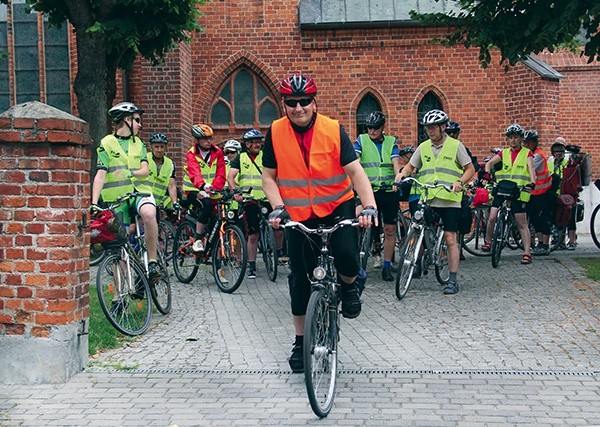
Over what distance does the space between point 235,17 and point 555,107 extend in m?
8.01

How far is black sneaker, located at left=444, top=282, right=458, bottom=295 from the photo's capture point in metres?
11.2

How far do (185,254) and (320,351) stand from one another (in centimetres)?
672

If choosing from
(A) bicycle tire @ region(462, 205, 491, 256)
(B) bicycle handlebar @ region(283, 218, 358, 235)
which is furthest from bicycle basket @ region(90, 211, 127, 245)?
(A) bicycle tire @ region(462, 205, 491, 256)

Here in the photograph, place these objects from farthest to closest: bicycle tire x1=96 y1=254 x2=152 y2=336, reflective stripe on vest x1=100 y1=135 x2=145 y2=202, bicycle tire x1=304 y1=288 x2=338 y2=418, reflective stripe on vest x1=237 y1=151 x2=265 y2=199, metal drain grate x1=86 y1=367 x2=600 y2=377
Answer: reflective stripe on vest x1=237 y1=151 x2=265 y2=199, reflective stripe on vest x1=100 y1=135 x2=145 y2=202, bicycle tire x1=96 y1=254 x2=152 y2=336, metal drain grate x1=86 y1=367 x2=600 y2=377, bicycle tire x1=304 y1=288 x2=338 y2=418

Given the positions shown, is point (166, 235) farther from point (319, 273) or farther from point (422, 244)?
point (319, 273)

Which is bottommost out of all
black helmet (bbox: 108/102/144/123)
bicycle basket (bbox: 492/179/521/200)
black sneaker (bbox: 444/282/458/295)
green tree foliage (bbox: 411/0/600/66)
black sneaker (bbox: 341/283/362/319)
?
black sneaker (bbox: 444/282/458/295)

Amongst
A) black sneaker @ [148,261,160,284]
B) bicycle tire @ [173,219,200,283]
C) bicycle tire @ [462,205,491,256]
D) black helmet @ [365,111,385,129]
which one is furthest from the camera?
bicycle tire @ [462,205,491,256]

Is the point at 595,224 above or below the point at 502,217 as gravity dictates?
below

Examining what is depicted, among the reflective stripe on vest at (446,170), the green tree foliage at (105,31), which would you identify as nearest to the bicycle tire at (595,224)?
the reflective stripe on vest at (446,170)

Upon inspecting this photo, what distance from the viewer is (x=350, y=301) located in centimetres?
696

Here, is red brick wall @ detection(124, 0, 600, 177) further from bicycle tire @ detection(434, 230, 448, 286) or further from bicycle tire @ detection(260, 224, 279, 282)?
bicycle tire @ detection(434, 230, 448, 286)

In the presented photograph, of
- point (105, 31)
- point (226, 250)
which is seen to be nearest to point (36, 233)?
point (226, 250)

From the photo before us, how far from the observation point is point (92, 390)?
664cm

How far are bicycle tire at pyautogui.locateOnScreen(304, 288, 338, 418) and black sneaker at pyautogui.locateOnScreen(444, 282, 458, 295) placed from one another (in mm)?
4878
